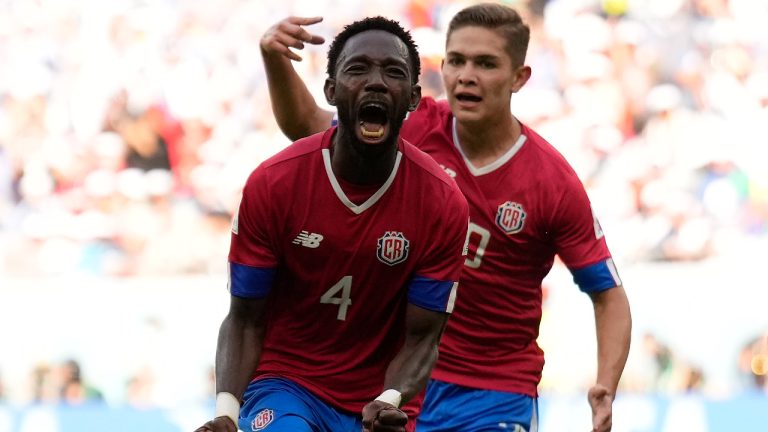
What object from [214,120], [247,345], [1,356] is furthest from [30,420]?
[247,345]

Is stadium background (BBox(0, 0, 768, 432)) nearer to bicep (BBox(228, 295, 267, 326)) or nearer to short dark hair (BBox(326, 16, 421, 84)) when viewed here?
bicep (BBox(228, 295, 267, 326))

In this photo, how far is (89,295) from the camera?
10.9m

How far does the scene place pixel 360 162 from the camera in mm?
4758

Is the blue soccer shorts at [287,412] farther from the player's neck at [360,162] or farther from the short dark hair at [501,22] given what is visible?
the short dark hair at [501,22]

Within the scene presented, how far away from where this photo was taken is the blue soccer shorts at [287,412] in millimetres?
4633

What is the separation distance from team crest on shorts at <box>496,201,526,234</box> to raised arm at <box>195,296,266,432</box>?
1.30 meters

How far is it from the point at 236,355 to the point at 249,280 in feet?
0.82

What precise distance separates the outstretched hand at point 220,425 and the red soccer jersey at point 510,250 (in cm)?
151

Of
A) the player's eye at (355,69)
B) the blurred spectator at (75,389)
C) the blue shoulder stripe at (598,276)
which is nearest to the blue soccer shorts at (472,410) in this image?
the blue shoulder stripe at (598,276)

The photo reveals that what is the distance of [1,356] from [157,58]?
8.49 feet

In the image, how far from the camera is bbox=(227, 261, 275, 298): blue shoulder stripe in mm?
4738

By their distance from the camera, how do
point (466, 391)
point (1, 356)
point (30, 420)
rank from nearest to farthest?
point (466, 391) → point (30, 420) → point (1, 356)

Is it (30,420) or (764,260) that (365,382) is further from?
(764,260)

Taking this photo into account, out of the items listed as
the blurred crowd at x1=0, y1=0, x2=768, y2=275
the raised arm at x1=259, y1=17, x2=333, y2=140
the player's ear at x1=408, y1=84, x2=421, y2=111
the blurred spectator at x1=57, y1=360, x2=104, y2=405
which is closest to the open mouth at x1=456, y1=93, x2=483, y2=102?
the raised arm at x1=259, y1=17, x2=333, y2=140
